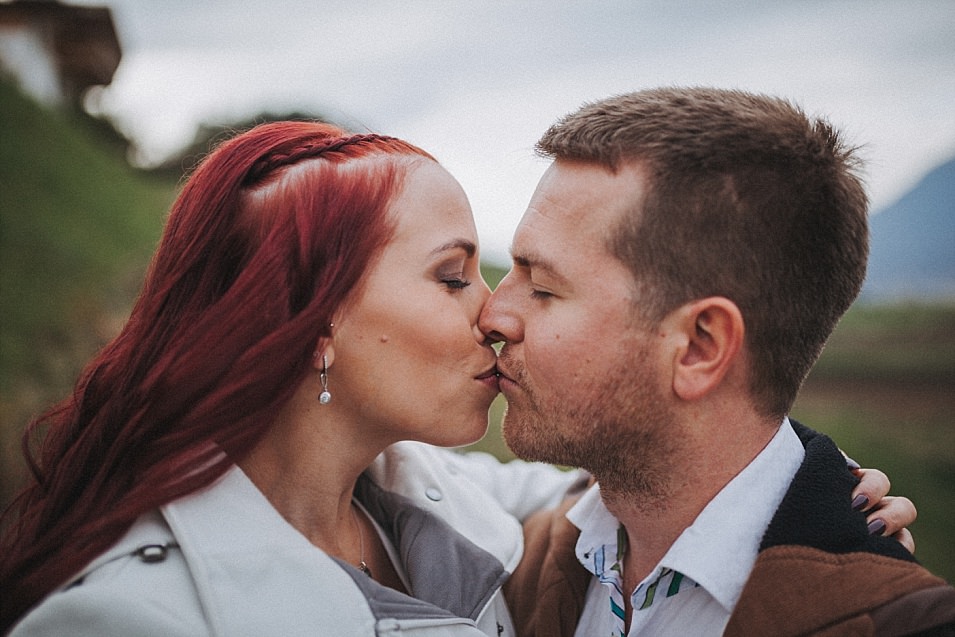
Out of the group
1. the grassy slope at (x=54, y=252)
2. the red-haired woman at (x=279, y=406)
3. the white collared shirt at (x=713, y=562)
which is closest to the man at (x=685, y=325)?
the white collared shirt at (x=713, y=562)

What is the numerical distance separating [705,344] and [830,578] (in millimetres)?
805

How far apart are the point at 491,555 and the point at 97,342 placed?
5.96m

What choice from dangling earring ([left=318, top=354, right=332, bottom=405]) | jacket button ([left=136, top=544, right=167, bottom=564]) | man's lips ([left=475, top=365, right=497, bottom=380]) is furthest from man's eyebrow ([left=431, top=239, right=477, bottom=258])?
jacket button ([left=136, top=544, right=167, bottom=564])

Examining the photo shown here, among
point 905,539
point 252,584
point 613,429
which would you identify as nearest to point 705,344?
point 613,429

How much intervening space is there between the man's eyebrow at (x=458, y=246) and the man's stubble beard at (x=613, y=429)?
1.58ft

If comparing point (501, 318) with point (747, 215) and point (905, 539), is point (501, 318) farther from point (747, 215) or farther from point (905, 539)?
point (905, 539)

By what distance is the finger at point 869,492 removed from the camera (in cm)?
238

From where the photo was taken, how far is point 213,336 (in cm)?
238

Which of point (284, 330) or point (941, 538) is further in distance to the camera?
point (941, 538)

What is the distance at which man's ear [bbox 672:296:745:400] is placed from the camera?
2.42m

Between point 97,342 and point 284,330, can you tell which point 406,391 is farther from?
point 97,342

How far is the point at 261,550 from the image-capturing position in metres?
2.18

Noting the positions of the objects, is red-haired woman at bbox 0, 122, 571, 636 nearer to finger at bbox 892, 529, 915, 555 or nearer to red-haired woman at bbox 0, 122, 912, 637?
red-haired woman at bbox 0, 122, 912, 637

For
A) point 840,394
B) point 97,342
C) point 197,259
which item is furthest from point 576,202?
point 840,394
